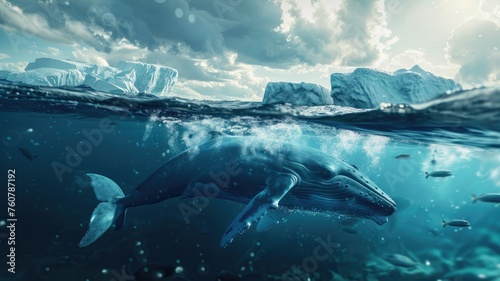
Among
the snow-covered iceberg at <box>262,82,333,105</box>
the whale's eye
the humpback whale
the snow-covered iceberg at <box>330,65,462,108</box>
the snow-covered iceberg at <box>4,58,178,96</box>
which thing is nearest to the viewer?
the humpback whale

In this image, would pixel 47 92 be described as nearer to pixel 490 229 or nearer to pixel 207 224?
pixel 207 224

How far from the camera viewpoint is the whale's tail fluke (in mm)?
7641

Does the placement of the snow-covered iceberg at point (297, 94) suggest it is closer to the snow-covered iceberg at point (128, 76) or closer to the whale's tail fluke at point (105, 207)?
the whale's tail fluke at point (105, 207)

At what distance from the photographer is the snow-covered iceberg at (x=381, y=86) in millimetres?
11891

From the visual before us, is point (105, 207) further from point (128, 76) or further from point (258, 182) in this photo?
point (128, 76)

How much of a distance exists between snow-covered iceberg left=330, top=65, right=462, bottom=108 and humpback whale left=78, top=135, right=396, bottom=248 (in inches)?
219

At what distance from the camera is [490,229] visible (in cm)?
1914

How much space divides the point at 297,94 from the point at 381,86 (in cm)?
402

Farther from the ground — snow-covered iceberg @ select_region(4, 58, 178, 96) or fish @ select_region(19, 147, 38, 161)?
snow-covered iceberg @ select_region(4, 58, 178, 96)

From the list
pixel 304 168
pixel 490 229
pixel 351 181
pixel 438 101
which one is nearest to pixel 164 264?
pixel 304 168

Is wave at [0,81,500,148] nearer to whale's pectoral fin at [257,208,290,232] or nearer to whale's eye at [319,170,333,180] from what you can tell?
whale's eye at [319,170,333,180]

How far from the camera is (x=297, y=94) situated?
14.1 m

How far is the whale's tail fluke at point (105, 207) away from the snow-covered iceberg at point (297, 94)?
8.40 meters

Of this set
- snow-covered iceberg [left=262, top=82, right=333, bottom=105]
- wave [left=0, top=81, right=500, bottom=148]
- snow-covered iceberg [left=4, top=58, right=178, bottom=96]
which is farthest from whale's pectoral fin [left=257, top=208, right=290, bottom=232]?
snow-covered iceberg [left=4, top=58, right=178, bottom=96]
